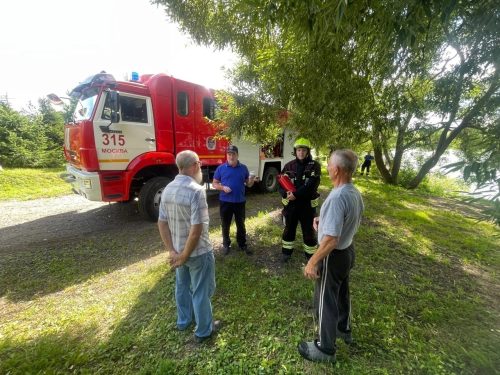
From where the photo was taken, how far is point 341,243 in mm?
1872

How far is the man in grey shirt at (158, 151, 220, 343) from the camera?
1.92 metres

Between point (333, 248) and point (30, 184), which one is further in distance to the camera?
point (30, 184)

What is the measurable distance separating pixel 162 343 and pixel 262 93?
4.13 meters

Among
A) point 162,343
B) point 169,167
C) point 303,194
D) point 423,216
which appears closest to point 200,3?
point 169,167

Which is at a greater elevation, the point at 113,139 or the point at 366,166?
the point at 113,139

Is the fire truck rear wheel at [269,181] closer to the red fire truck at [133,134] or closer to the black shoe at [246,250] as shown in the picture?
the red fire truck at [133,134]

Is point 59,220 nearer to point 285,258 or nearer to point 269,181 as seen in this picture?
point 285,258

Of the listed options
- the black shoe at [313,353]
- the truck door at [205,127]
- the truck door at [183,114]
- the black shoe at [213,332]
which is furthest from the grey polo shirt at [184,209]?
the truck door at [205,127]

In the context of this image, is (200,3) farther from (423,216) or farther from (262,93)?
(423,216)

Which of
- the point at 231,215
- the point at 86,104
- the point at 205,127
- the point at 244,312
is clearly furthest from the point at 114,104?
the point at 244,312

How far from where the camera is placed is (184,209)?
1941 millimetres

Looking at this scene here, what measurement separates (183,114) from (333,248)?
485cm

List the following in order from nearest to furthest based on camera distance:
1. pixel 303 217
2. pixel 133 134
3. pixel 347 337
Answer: pixel 347 337 → pixel 303 217 → pixel 133 134

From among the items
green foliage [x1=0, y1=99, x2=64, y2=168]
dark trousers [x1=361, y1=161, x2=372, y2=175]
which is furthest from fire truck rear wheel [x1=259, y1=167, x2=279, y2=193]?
dark trousers [x1=361, y1=161, x2=372, y2=175]
